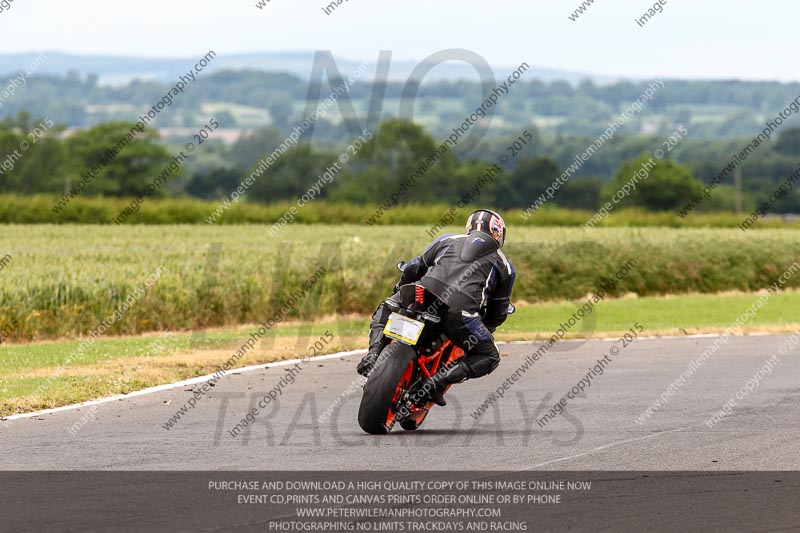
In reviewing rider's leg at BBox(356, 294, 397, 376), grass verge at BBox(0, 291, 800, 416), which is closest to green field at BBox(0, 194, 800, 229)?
grass verge at BBox(0, 291, 800, 416)

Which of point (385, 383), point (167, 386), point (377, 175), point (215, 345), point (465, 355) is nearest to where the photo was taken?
point (385, 383)

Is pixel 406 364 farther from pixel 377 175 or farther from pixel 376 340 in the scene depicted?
A: pixel 377 175

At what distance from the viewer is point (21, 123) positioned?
118625mm

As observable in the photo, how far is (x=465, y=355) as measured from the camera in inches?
444

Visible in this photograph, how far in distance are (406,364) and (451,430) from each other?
1021 mm

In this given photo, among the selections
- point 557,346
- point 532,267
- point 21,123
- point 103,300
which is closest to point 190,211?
point 532,267

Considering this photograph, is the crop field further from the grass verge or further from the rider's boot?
the rider's boot

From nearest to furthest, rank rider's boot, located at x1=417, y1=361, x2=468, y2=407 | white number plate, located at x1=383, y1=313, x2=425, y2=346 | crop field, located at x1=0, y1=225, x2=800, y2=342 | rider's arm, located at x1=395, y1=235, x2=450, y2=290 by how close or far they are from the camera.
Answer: white number plate, located at x1=383, y1=313, x2=425, y2=346 → rider's boot, located at x1=417, y1=361, x2=468, y2=407 → rider's arm, located at x1=395, y1=235, x2=450, y2=290 → crop field, located at x1=0, y1=225, x2=800, y2=342

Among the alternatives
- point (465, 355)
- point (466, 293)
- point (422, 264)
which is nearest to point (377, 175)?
point (422, 264)

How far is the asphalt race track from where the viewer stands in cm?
955

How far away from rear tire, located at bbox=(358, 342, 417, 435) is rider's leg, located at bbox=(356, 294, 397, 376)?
0.26 meters

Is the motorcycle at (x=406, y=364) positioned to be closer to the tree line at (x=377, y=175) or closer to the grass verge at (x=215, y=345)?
the grass verge at (x=215, y=345)

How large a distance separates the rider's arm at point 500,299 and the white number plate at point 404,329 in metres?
1.06
